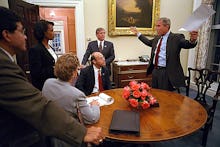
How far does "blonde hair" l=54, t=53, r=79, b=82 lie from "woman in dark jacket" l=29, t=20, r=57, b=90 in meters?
0.68

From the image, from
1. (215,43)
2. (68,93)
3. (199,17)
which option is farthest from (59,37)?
(68,93)

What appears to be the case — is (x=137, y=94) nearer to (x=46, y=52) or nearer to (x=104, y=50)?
(x=46, y=52)

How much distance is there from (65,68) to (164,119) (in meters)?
0.88

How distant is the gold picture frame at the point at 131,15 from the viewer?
3.74 meters

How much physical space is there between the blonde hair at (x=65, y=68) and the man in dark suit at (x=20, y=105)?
1.41 ft

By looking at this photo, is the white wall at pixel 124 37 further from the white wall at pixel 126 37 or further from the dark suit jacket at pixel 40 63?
the dark suit jacket at pixel 40 63

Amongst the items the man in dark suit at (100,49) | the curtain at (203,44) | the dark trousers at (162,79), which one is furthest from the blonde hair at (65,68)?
the curtain at (203,44)

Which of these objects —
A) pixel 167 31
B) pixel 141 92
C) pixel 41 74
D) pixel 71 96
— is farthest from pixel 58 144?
pixel 167 31

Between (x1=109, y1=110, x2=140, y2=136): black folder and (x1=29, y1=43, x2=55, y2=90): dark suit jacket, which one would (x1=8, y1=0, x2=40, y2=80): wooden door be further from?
(x1=109, y1=110, x2=140, y2=136): black folder

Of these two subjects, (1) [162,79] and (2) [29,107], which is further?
(1) [162,79]

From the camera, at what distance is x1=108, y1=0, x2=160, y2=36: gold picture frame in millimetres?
3744

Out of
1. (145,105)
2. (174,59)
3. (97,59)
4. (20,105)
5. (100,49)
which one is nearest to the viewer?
(20,105)

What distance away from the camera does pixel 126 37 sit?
13.3 ft

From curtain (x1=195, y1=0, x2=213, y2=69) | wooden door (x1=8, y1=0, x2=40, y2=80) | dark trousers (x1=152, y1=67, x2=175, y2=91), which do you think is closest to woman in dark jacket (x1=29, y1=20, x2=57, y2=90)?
wooden door (x1=8, y1=0, x2=40, y2=80)
